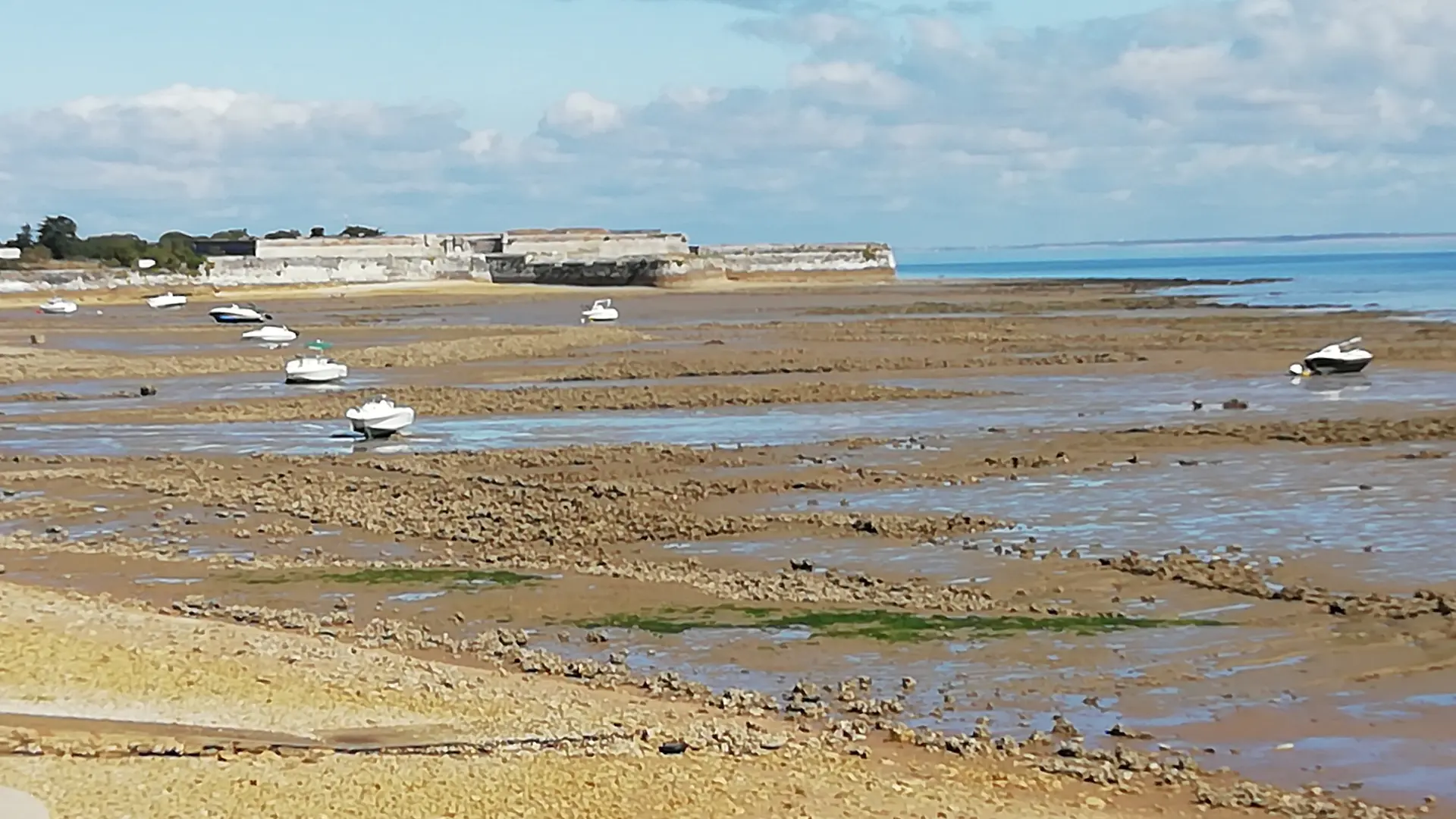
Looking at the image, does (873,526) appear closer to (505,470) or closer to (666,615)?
(666,615)

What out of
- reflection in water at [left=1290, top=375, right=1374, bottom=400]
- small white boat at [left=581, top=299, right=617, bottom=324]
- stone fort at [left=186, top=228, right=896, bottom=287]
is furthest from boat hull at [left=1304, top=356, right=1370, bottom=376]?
stone fort at [left=186, top=228, right=896, bottom=287]

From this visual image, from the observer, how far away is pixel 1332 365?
38062 mm

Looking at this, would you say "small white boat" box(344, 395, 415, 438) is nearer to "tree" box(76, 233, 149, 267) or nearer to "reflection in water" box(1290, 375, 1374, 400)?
"reflection in water" box(1290, 375, 1374, 400)

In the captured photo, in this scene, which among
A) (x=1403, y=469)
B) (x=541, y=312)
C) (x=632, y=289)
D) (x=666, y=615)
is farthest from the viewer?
(x=632, y=289)

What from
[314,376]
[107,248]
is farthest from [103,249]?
[314,376]

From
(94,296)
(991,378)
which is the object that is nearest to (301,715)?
(991,378)

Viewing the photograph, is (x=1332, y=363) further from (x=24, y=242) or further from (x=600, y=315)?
(x=24, y=242)

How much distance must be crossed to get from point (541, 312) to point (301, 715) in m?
68.4

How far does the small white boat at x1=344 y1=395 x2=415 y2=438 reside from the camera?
28.0 metres

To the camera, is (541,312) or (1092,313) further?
(541,312)

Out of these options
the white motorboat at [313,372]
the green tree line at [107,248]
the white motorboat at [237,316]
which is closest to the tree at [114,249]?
the green tree line at [107,248]

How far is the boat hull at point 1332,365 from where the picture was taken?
38.0 metres

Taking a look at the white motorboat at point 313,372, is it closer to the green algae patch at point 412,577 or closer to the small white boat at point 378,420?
the small white boat at point 378,420

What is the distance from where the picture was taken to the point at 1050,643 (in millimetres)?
13203
